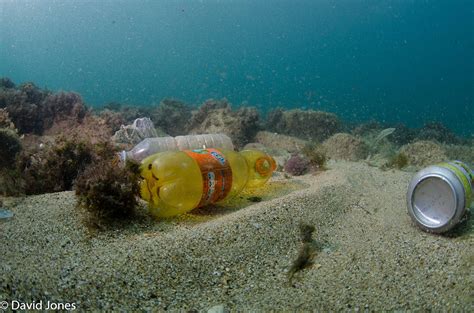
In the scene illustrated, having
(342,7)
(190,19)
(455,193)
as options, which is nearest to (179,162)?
(455,193)

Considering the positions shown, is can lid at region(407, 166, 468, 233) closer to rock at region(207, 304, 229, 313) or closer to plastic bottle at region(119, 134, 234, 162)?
rock at region(207, 304, 229, 313)

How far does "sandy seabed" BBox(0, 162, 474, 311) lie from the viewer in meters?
1.95

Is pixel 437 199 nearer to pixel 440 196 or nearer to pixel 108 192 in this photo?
pixel 440 196

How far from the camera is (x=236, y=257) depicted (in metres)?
2.59

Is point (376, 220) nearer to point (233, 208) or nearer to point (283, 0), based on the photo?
point (233, 208)

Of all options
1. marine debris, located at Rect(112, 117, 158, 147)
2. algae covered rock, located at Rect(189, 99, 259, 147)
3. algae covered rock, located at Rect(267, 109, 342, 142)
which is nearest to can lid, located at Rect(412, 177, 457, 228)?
marine debris, located at Rect(112, 117, 158, 147)

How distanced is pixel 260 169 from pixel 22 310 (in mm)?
3427

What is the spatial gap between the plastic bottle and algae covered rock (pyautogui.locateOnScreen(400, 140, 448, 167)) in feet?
12.6

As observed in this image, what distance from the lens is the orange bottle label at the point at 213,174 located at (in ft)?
11.2

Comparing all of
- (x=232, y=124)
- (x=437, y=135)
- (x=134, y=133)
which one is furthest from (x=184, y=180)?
(x=437, y=135)

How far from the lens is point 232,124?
9578 millimetres

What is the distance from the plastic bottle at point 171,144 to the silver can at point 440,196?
11.9ft

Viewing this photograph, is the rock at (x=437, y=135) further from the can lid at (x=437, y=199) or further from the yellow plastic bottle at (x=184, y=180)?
the yellow plastic bottle at (x=184, y=180)

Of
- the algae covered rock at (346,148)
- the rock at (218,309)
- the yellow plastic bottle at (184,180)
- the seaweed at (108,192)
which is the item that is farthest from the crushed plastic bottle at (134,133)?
the rock at (218,309)
